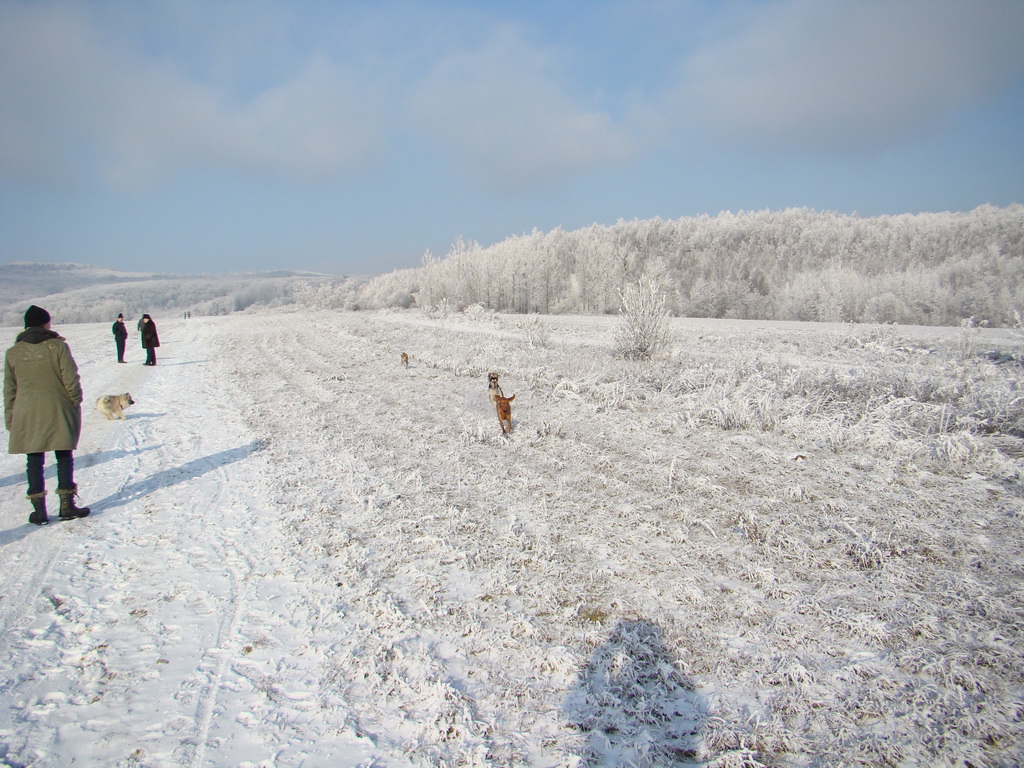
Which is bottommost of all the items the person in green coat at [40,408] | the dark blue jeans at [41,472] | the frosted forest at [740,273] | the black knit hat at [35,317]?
the dark blue jeans at [41,472]

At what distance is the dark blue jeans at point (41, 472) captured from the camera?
440 cm

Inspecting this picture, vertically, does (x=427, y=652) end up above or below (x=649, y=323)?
below

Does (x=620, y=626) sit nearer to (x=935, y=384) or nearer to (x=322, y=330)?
(x=935, y=384)

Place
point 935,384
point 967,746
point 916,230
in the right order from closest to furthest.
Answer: point 967,746
point 935,384
point 916,230

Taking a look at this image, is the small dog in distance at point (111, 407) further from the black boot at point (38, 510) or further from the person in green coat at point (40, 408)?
the black boot at point (38, 510)

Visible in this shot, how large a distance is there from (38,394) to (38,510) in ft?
3.52

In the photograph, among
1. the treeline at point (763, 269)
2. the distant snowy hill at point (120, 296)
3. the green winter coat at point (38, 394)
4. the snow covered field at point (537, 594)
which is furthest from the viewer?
the distant snowy hill at point (120, 296)

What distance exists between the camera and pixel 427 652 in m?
2.79

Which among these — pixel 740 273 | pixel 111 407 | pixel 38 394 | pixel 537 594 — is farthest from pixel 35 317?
pixel 740 273

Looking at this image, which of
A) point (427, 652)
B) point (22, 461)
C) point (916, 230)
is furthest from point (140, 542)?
point (916, 230)

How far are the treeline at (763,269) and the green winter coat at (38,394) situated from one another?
27205 millimetres

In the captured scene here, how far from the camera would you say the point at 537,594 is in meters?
3.36

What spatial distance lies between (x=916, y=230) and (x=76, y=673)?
2256 inches

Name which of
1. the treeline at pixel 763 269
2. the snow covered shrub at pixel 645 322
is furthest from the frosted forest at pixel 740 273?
the snow covered shrub at pixel 645 322
